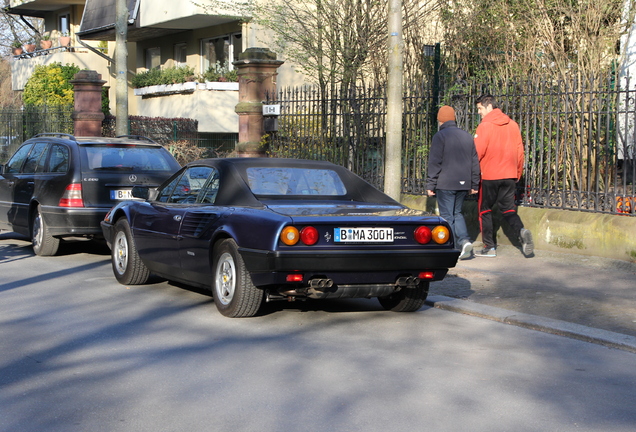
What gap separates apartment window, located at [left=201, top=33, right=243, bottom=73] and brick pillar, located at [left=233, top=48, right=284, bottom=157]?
10775 mm

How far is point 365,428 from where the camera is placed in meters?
4.47

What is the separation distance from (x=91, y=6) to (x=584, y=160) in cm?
2443

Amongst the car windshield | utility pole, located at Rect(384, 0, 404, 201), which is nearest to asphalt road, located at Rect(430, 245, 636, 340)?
utility pole, located at Rect(384, 0, 404, 201)

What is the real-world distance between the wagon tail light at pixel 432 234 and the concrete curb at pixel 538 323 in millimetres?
898

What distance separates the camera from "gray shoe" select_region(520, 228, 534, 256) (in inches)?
424

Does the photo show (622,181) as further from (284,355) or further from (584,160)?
(284,355)

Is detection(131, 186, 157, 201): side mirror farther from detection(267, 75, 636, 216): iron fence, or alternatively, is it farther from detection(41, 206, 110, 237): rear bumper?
detection(267, 75, 636, 216): iron fence

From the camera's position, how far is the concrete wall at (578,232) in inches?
408

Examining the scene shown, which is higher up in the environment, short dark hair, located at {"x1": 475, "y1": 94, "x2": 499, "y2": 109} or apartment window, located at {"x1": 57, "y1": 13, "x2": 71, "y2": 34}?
apartment window, located at {"x1": 57, "y1": 13, "x2": 71, "y2": 34}

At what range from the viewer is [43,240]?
37.0 feet

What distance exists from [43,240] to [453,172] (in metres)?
5.28

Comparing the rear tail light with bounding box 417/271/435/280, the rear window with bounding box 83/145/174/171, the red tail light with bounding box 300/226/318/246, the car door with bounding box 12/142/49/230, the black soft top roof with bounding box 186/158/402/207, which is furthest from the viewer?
the car door with bounding box 12/142/49/230

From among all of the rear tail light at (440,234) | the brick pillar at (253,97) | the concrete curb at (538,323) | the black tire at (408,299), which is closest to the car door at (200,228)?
the black tire at (408,299)

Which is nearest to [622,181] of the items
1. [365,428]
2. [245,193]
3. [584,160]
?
[584,160]
